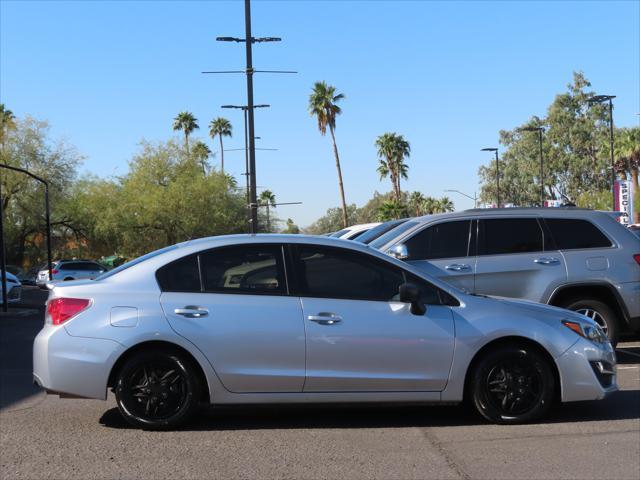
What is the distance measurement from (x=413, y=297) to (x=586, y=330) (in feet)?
5.14

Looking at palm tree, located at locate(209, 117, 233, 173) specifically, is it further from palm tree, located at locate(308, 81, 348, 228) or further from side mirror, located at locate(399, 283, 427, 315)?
side mirror, located at locate(399, 283, 427, 315)

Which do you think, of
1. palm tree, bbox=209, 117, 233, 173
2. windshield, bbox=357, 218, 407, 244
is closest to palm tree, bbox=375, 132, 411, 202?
palm tree, bbox=209, 117, 233, 173

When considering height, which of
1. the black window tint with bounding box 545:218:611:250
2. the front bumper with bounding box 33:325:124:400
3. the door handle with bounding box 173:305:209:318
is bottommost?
the front bumper with bounding box 33:325:124:400

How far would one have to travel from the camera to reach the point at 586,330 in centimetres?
666

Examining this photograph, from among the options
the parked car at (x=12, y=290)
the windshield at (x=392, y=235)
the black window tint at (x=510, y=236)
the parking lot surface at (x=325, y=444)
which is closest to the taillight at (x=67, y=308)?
the parking lot surface at (x=325, y=444)

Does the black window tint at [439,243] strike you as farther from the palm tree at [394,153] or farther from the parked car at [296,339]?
the palm tree at [394,153]

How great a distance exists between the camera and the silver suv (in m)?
9.46

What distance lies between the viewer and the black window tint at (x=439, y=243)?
31.3ft

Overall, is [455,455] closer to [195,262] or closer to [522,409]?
[522,409]

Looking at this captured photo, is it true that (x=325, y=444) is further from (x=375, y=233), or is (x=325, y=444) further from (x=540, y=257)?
(x=375, y=233)

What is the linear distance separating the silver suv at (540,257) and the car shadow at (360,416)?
7.24 ft

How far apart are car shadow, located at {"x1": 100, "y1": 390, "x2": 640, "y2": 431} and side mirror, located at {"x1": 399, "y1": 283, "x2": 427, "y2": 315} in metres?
0.92

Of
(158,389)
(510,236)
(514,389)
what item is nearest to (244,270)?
(158,389)

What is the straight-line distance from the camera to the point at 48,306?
6.54m
